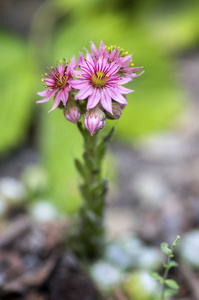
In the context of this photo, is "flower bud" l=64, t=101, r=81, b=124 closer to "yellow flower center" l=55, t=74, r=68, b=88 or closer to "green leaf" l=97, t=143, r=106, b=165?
"yellow flower center" l=55, t=74, r=68, b=88

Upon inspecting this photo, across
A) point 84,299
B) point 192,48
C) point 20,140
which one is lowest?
point 84,299

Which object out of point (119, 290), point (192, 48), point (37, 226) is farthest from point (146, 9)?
point (119, 290)

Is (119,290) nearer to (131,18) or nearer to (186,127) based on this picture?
(186,127)

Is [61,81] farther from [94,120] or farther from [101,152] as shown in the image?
[101,152]

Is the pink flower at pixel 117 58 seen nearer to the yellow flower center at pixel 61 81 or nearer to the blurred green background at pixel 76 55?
the yellow flower center at pixel 61 81

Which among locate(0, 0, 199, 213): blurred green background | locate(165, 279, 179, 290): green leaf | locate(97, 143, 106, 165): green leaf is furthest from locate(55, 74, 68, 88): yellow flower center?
locate(0, 0, 199, 213): blurred green background

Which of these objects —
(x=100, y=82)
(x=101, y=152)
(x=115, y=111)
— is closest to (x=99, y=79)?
(x=100, y=82)
